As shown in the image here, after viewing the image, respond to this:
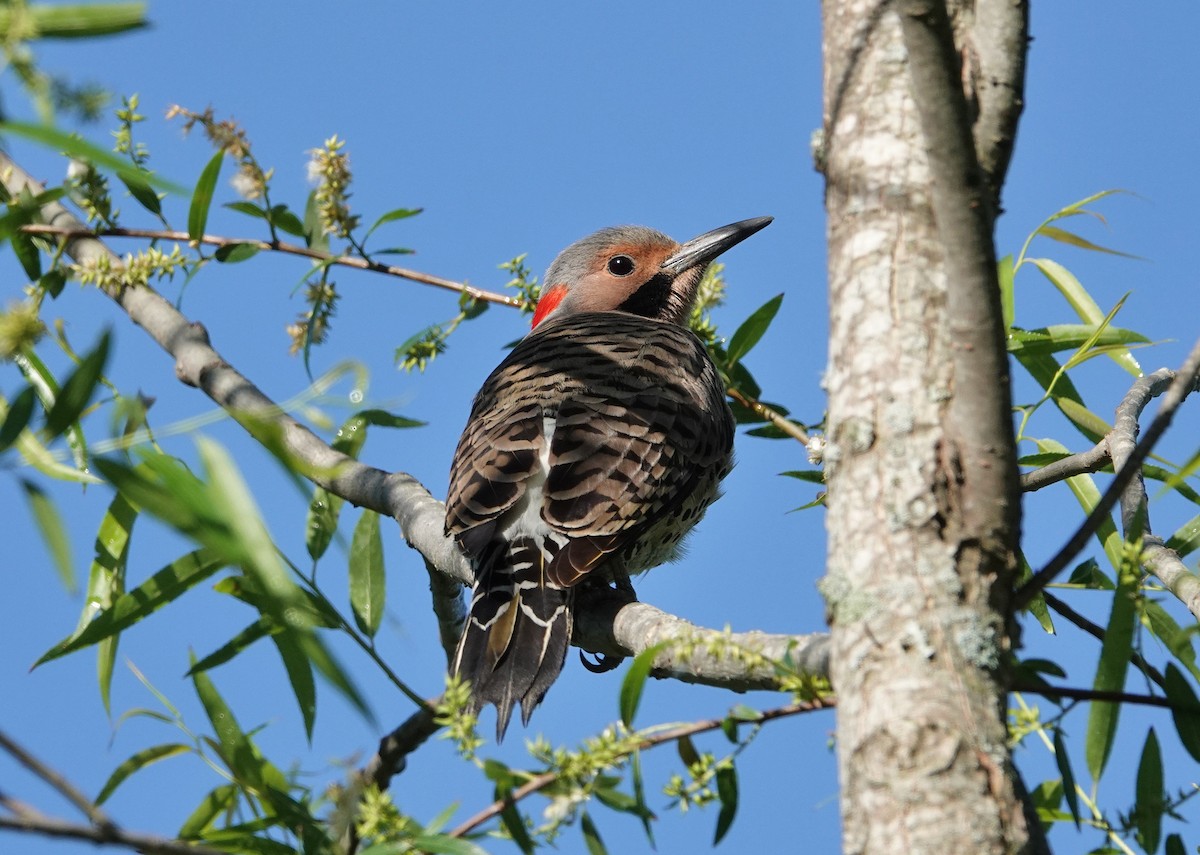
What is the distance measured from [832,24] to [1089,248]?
173 cm

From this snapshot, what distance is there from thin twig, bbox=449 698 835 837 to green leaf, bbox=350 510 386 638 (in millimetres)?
1344

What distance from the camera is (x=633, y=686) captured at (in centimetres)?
191

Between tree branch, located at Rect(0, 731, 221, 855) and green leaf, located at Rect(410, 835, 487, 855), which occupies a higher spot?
green leaf, located at Rect(410, 835, 487, 855)

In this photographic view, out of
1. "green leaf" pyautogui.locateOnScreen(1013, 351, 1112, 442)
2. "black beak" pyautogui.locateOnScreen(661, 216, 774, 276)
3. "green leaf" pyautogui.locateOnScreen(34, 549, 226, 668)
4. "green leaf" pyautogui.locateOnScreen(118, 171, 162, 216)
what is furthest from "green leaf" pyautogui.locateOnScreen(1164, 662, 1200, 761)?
"black beak" pyautogui.locateOnScreen(661, 216, 774, 276)

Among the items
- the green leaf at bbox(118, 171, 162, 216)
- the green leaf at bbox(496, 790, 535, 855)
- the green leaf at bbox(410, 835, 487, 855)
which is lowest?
the green leaf at bbox(410, 835, 487, 855)

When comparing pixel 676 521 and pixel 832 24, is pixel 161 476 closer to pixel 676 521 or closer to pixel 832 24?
pixel 832 24

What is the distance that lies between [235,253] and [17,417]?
174cm

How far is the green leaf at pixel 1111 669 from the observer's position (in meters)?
1.88

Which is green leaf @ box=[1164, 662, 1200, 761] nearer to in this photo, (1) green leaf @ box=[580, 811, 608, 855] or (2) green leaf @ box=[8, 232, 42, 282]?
(1) green leaf @ box=[580, 811, 608, 855]

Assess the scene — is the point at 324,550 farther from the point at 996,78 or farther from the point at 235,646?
the point at 996,78

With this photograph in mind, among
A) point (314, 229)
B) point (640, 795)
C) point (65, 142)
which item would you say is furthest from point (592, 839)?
point (314, 229)

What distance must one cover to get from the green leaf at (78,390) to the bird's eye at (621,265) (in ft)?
14.1

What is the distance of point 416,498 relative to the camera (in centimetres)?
346

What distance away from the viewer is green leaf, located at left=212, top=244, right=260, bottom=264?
3383 millimetres
